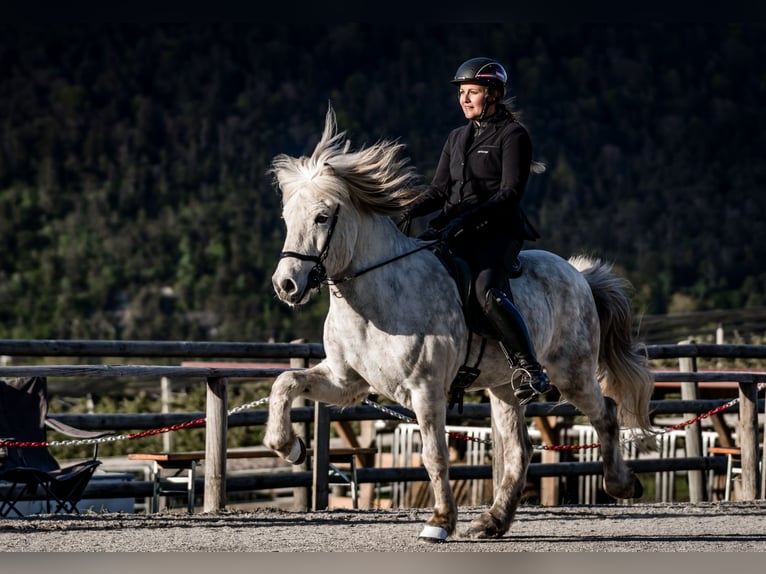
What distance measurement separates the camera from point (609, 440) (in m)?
6.80

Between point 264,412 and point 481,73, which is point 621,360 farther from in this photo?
point 264,412

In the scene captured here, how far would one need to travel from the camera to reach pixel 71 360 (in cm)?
2281

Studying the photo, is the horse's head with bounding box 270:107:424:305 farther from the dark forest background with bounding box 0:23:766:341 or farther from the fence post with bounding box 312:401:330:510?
the dark forest background with bounding box 0:23:766:341

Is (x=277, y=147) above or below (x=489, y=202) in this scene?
above

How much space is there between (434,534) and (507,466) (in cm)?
80

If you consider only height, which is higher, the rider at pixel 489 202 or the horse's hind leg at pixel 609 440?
the rider at pixel 489 202

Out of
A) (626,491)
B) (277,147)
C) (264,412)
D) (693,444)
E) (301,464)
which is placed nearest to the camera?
(626,491)

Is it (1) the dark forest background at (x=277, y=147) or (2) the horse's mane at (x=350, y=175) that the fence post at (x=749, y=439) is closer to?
(2) the horse's mane at (x=350, y=175)

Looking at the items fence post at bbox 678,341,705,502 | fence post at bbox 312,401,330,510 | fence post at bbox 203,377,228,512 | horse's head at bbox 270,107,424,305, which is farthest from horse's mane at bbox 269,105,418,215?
fence post at bbox 678,341,705,502

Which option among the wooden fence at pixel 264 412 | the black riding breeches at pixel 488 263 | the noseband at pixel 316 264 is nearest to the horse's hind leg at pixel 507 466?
the black riding breeches at pixel 488 263

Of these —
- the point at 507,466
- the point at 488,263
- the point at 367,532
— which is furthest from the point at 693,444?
the point at 488,263

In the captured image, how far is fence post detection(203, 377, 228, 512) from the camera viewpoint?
7840mm

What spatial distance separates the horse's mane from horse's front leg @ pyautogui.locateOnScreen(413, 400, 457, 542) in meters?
1.00

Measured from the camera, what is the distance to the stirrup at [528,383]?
611 centimetres
